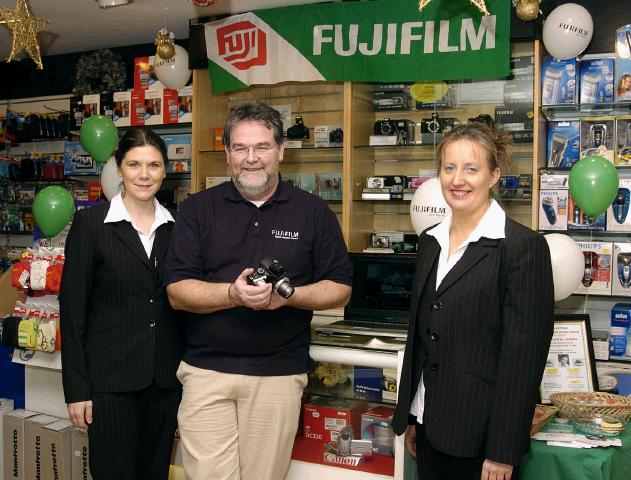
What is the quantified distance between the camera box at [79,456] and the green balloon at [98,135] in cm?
226

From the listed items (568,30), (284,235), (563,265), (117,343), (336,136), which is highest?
(568,30)

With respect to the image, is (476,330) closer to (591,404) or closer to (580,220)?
(591,404)

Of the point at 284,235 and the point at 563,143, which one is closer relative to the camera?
the point at 284,235

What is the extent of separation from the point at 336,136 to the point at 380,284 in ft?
6.05

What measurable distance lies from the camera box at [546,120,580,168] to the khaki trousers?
112 inches

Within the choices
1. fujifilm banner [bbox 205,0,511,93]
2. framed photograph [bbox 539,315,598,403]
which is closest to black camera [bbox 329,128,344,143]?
fujifilm banner [bbox 205,0,511,93]

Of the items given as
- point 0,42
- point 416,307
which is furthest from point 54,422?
point 0,42

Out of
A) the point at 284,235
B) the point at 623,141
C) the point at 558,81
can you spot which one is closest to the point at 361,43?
the point at 558,81

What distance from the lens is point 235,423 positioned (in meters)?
2.21

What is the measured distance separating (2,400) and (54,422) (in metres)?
0.49

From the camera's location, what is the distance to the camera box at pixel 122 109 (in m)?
5.77

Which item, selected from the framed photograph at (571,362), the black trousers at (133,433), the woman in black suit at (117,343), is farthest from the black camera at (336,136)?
the black trousers at (133,433)

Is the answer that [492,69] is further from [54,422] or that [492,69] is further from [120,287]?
[54,422]

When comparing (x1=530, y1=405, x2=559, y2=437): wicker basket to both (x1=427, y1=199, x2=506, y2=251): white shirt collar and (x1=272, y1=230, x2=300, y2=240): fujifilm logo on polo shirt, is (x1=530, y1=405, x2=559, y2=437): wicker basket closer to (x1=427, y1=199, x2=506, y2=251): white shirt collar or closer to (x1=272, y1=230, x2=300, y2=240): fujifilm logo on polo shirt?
(x1=427, y1=199, x2=506, y2=251): white shirt collar
